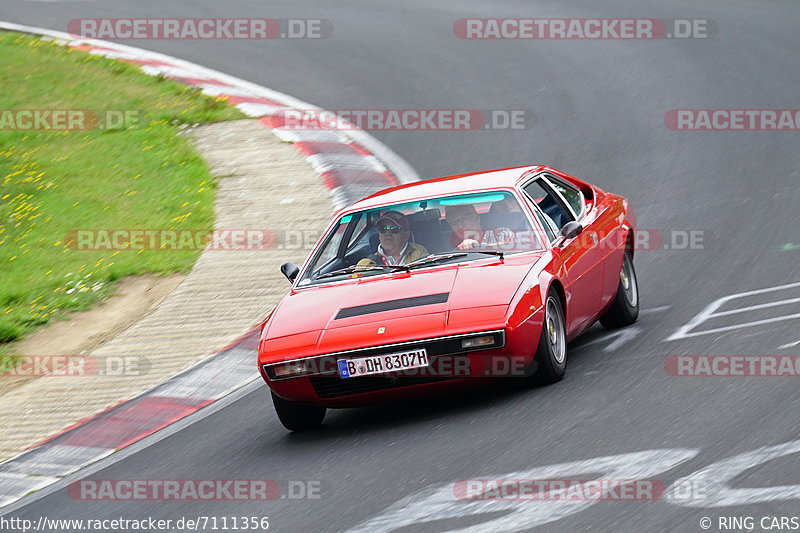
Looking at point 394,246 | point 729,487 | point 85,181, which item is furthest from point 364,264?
point 85,181

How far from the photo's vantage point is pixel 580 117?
15852 mm

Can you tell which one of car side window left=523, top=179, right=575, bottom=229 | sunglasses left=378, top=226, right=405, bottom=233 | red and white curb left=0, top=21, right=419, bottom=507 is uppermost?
car side window left=523, top=179, right=575, bottom=229

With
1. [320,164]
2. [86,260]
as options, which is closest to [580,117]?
[320,164]

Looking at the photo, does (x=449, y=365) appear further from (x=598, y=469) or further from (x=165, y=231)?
(x=165, y=231)

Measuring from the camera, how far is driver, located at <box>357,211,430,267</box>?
26.0ft

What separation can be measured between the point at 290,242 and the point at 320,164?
2591 mm

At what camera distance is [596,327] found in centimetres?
918

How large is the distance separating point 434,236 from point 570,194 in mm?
1552

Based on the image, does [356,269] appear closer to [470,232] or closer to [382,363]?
[470,232]

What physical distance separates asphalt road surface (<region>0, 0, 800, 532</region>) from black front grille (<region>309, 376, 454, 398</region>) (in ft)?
0.88

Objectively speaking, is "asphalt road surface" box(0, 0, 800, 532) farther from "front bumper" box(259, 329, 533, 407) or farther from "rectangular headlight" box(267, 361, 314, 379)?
"rectangular headlight" box(267, 361, 314, 379)

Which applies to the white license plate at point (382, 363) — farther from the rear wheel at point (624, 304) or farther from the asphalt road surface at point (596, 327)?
the rear wheel at point (624, 304)

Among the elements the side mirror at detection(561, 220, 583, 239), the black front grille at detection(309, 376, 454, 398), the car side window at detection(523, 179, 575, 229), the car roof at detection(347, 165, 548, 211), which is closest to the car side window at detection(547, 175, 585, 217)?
the car side window at detection(523, 179, 575, 229)

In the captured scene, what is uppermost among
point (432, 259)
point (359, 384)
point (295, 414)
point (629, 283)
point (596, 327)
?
point (432, 259)
